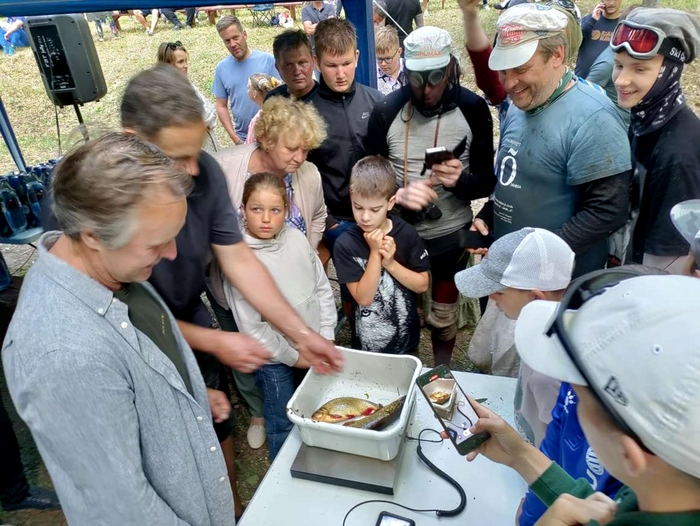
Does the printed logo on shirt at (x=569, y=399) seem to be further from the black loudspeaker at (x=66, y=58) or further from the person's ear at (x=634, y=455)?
the black loudspeaker at (x=66, y=58)

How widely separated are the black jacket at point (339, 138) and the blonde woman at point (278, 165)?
0.25 meters

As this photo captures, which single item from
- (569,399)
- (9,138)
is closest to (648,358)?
(569,399)

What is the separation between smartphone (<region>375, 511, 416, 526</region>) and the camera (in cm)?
132

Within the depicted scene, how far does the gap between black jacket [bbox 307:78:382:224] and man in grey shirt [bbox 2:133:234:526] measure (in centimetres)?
180

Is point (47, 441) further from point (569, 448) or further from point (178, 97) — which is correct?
point (569, 448)

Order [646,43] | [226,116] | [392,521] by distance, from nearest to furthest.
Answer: [392,521], [646,43], [226,116]

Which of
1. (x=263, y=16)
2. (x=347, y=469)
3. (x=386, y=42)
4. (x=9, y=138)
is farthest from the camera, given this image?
(x=263, y=16)

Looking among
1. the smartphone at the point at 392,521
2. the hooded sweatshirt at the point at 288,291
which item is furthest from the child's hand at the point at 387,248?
the smartphone at the point at 392,521

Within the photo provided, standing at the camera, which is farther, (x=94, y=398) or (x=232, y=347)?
(x=232, y=347)

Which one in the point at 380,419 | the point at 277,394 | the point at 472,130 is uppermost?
the point at 472,130

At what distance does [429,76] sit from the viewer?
2275 millimetres

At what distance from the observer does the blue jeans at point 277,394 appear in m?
2.24

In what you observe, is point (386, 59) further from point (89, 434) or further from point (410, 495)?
point (89, 434)

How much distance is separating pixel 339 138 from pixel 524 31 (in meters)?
1.24
